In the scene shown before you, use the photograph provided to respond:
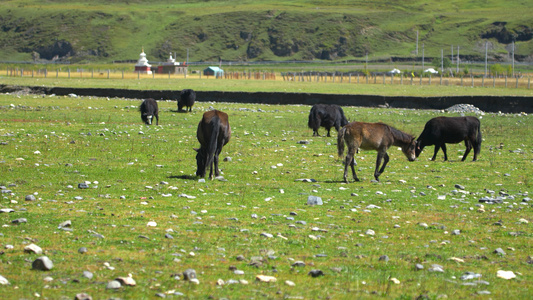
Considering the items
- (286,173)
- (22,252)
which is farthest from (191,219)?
(286,173)

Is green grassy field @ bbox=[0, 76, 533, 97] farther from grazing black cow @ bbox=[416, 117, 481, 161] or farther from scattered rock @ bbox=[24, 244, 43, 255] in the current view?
scattered rock @ bbox=[24, 244, 43, 255]

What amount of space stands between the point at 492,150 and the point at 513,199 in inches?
397

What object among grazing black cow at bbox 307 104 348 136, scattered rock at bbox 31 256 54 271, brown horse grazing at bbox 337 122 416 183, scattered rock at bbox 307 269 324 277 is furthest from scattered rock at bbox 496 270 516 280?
grazing black cow at bbox 307 104 348 136

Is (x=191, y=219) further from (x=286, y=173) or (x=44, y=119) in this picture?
(x=44, y=119)

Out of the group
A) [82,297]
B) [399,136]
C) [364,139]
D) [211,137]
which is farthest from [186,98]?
[82,297]

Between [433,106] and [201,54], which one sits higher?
[201,54]

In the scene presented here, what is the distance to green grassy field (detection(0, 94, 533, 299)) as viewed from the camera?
26.6ft

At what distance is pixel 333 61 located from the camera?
169m

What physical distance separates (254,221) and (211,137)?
15.2 ft

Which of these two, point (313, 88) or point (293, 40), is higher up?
point (293, 40)

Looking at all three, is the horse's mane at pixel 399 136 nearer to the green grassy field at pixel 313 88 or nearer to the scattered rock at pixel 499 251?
the scattered rock at pixel 499 251

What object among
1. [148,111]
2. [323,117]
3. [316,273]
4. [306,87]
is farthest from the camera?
[306,87]

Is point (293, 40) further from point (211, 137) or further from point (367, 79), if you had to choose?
point (211, 137)

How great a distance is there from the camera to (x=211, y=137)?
619 inches
